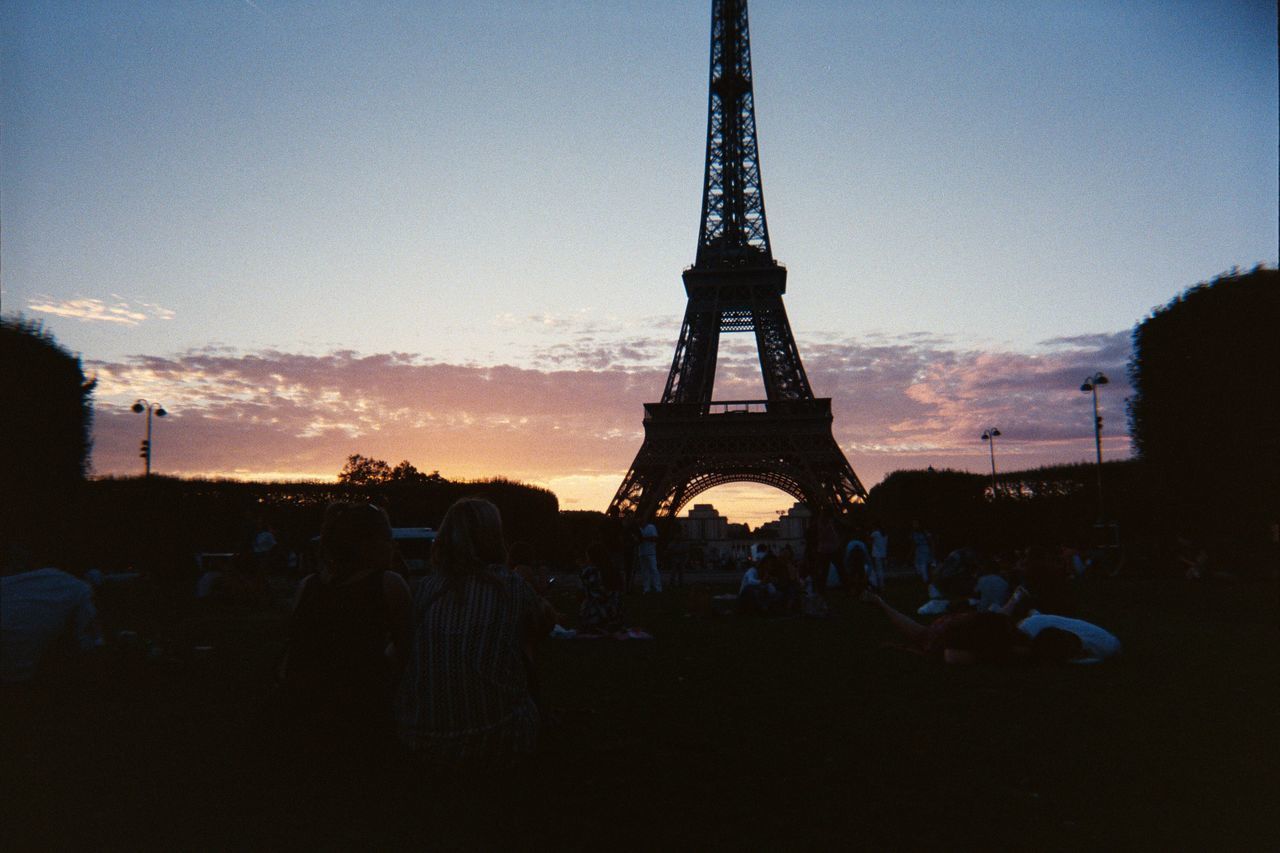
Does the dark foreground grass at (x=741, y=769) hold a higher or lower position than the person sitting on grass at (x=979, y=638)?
lower

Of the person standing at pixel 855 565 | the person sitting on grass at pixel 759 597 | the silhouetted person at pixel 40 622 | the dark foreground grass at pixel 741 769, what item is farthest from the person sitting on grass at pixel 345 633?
the person standing at pixel 855 565

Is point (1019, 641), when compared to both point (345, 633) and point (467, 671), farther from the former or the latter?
point (345, 633)

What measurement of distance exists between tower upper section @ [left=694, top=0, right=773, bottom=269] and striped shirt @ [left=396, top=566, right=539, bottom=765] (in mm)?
44738

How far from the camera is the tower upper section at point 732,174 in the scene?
48719 millimetres

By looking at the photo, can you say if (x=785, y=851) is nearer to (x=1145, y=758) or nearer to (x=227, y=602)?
(x=1145, y=758)

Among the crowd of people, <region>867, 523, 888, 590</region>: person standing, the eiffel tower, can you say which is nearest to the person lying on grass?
the crowd of people

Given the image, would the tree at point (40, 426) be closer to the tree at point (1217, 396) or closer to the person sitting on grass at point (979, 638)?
the person sitting on grass at point (979, 638)

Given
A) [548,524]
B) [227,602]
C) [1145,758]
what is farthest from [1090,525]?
[1145,758]

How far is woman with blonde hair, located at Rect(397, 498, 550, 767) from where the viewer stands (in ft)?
15.6

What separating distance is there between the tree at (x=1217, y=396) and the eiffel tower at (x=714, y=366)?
21.9 meters

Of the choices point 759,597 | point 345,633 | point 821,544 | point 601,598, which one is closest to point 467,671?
point 345,633

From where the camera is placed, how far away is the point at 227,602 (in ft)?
56.8

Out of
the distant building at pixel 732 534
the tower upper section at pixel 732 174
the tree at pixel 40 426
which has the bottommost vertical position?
the distant building at pixel 732 534

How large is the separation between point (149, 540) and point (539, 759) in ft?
81.9
